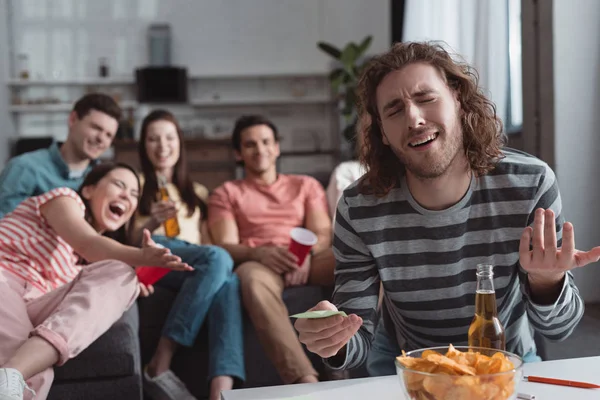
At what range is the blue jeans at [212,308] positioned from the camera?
2.32 meters

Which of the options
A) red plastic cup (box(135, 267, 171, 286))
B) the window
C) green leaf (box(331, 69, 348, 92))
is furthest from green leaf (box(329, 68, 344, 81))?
red plastic cup (box(135, 267, 171, 286))

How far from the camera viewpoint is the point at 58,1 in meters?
8.12

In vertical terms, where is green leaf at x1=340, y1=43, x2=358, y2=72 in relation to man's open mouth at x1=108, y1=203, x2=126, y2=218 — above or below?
above

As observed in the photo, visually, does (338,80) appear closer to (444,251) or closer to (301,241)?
(301,241)

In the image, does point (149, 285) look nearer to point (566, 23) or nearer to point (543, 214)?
point (543, 214)

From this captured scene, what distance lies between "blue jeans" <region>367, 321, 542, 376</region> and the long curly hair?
389 mm

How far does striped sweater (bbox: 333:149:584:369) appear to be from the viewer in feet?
4.88

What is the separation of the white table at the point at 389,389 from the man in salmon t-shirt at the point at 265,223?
126 cm

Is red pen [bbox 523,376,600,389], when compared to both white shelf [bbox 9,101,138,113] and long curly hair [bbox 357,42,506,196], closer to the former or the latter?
long curly hair [bbox 357,42,506,196]

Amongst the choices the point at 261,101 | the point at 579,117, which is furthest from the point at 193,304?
the point at 261,101

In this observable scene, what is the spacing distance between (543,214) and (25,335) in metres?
1.37

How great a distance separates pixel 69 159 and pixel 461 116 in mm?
1924

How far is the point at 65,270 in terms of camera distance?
227 cm

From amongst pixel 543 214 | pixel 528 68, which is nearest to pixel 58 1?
pixel 528 68
